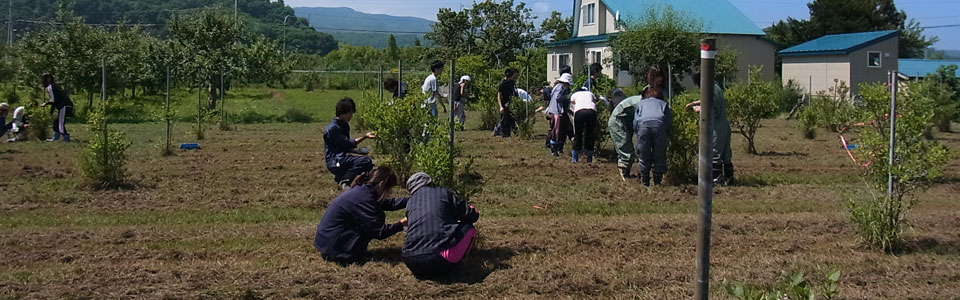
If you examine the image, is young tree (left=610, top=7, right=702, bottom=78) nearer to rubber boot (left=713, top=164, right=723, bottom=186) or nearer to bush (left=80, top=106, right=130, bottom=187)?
rubber boot (left=713, top=164, right=723, bottom=186)

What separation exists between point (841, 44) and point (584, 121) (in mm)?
30750

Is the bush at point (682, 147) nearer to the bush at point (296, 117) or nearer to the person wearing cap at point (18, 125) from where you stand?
the person wearing cap at point (18, 125)

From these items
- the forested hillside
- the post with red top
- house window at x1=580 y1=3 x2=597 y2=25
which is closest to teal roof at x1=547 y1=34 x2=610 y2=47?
house window at x1=580 y1=3 x2=597 y2=25

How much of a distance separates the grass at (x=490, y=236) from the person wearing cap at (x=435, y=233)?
0.46 ft

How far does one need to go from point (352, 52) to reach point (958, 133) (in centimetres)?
6175

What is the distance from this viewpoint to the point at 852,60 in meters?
38.7

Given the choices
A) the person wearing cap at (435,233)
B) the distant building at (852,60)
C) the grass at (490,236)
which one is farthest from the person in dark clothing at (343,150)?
the distant building at (852,60)

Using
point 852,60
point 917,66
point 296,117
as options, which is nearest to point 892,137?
point 296,117

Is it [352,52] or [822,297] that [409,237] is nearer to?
[822,297]

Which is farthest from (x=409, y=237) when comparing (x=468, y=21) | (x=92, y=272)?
(x=468, y=21)

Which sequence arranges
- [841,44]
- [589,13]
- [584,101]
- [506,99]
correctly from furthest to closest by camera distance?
1. [589,13]
2. [841,44]
3. [506,99]
4. [584,101]

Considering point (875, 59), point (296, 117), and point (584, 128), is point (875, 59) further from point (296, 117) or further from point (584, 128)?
point (584, 128)

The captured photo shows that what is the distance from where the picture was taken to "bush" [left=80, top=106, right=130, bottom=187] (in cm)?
1100

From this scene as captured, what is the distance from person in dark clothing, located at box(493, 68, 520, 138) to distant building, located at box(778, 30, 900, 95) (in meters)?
24.0
